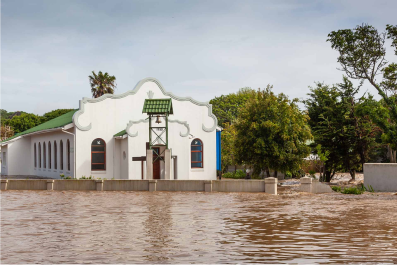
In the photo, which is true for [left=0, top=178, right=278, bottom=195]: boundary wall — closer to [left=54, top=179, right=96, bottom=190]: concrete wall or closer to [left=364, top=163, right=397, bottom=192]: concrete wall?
[left=54, top=179, right=96, bottom=190]: concrete wall

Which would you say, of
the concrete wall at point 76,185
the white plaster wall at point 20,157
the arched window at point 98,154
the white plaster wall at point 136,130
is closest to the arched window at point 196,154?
the white plaster wall at point 136,130

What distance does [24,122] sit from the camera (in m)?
82.1

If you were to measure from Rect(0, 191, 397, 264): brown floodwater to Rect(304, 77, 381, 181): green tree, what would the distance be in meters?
12.9

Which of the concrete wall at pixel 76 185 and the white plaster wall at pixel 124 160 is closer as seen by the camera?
the concrete wall at pixel 76 185

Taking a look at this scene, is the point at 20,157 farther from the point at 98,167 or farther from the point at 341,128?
the point at 341,128

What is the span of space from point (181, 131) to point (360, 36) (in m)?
14.1

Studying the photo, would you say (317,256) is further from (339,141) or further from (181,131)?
(339,141)

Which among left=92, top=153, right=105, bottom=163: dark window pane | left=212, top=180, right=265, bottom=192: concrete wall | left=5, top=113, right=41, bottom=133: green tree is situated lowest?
left=212, top=180, right=265, bottom=192: concrete wall

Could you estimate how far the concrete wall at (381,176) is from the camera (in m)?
26.5

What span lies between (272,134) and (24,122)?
61.7 meters

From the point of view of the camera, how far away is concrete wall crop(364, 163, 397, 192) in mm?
26531

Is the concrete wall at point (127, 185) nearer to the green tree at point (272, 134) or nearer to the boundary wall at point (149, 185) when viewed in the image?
the boundary wall at point (149, 185)

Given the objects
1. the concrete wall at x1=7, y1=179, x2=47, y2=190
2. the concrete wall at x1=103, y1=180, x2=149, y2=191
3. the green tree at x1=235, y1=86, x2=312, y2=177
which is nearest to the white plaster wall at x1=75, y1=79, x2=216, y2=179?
the green tree at x1=235, y1=86, x2=312, y2=177

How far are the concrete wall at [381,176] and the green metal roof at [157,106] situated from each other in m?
12.5
